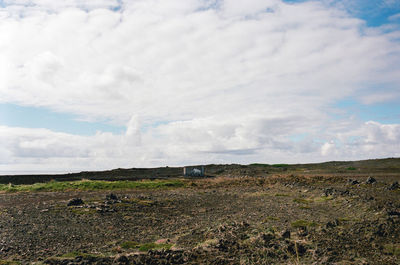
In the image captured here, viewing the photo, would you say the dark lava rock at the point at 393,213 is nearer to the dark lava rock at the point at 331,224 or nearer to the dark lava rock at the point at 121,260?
the dark lava rock at the point at 331,224

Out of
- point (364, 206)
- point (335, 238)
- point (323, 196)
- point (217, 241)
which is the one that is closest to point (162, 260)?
point (217, 241)

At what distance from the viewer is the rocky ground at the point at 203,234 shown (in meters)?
10.9

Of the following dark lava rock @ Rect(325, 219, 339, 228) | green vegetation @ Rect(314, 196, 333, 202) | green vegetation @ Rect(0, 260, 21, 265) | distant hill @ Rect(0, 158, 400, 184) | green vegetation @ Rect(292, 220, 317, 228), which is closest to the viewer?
green vegetation @ Rect(0, 260, 21, 265)

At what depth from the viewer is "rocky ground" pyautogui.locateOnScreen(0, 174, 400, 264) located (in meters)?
10.9

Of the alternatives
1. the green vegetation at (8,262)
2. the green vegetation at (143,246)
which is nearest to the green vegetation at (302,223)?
the green vegetation at (143,246)

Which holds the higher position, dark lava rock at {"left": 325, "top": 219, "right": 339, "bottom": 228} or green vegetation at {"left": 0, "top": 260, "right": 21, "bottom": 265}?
dark lava rock at {"left": 325, "top": 219, "right": 339, "bottom": 228}

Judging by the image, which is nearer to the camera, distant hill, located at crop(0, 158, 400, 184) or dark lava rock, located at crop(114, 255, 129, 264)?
dark lava rock, located at crop(114, 255, 129, 264)

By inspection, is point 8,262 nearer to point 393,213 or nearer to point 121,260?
point 121,260

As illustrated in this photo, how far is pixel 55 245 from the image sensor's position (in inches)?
546

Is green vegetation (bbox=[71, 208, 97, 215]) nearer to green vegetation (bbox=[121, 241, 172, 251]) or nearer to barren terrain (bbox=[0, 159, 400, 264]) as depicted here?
barren terrain (bbox=[0, 159, 400, 264])

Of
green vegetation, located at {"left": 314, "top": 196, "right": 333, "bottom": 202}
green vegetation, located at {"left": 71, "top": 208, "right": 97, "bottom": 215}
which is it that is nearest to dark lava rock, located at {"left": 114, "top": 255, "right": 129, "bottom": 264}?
green vegetation, located at {"left": 71, "top": 208, "right": 97, "bottom": 215}

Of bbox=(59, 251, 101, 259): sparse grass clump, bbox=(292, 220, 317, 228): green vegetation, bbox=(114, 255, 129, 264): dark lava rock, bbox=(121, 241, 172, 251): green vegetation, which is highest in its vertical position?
bbox=(114, 255, 129, 264): dark lava rock

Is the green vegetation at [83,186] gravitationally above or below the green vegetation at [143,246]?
above

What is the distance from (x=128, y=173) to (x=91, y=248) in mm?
58491
